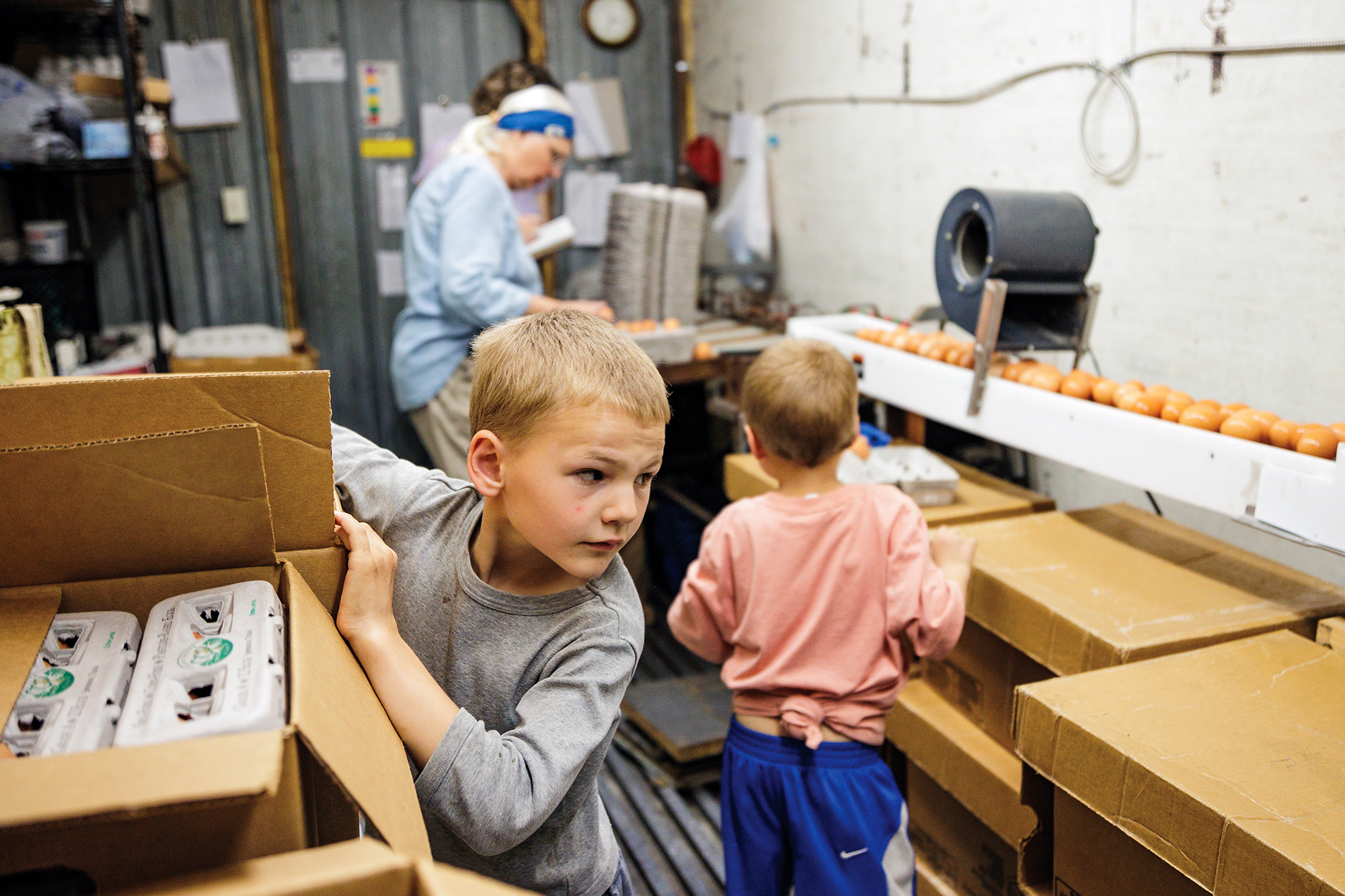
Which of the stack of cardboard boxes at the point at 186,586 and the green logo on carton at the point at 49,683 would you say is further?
the green logo on carton at the point at 49,683

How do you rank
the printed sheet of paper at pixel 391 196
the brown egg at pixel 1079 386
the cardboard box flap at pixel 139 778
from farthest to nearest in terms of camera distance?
the printed sheet of paper at pixel 391 196
the brown egg at pixel 1079 386
the cardboard box flap at pixel 139 778

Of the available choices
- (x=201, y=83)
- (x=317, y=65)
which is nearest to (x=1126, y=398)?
(x=317, y=65)

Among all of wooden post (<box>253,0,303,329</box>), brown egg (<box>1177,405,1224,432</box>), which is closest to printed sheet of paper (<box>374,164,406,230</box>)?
wooden post (<box>253,0,303,329</box>)

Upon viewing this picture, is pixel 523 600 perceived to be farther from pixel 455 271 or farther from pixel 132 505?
pixel 455 271

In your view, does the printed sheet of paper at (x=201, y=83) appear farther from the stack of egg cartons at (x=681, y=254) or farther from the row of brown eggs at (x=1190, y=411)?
the row of brown eggs at (x=1190, y=411)

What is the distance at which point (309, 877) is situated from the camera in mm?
522

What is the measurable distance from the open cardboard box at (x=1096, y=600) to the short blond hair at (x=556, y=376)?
36.0 inches

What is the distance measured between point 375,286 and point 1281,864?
426 cm

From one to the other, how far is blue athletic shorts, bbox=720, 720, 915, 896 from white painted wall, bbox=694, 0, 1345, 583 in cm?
106

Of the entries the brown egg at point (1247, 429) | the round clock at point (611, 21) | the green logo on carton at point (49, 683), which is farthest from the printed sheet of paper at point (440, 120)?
the green logo on carton at point (49, 683)

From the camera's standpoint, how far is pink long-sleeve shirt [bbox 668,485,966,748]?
5.09ft

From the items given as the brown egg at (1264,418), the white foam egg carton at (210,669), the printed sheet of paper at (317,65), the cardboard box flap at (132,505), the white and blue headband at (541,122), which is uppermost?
the printed sheet of paper at (317,65)

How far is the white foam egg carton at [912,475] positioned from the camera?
6.74 feet

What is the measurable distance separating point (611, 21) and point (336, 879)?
15.4 feet
